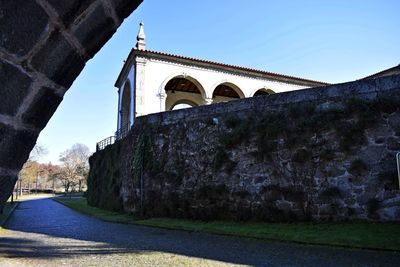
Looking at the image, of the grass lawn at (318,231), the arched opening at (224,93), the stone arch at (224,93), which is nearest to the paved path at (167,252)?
the grass lawn at (318,231)

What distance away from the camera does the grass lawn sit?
302 inches

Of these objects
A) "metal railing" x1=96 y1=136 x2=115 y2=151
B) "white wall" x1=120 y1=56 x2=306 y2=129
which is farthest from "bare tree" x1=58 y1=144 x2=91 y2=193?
"white wall" x1=120 y1=56 x2=306 y2=129

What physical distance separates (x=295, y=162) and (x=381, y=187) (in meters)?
2.53

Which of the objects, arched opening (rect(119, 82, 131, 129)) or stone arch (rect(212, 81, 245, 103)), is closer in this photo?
arched opening (rect(119, 82, 131, 129))

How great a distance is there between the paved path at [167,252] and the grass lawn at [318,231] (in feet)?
1.50

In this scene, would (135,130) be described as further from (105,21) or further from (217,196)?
(105,21)

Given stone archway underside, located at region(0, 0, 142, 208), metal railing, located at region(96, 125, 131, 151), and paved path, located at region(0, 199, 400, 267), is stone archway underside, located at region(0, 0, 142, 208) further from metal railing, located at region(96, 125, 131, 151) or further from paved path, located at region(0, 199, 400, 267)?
metal railing, located at region(96, 125, 131, 151)

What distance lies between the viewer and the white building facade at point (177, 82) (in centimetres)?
1952

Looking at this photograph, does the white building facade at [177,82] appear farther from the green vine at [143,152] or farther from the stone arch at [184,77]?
the green vine at [143,152]

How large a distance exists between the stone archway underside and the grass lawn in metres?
7.60

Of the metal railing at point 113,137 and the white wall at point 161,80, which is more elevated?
the white wall at point 161,80

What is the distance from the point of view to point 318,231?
9078mm

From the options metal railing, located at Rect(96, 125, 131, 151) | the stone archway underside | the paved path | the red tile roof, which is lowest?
the paved path

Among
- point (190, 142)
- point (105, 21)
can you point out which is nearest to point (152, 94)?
point (190, 142)
